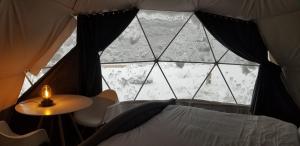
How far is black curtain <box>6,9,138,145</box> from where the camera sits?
4.41 metres

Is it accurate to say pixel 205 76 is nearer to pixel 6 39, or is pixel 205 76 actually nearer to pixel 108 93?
pixel 108 93

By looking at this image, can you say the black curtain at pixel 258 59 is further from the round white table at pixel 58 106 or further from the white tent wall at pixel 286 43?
the round white table at pixel 58 106

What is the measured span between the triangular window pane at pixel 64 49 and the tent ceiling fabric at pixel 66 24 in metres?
0.22

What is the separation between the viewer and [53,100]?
13.3ft

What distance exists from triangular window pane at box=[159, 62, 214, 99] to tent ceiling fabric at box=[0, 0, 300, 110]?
103cm

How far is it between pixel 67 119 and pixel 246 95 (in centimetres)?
286

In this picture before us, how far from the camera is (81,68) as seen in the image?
4.56 metres

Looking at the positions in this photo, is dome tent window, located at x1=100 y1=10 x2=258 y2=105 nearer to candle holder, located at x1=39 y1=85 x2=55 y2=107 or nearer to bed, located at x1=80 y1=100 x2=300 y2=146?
candle holder, located at x1=39 y1=85 x2=55 y2=107

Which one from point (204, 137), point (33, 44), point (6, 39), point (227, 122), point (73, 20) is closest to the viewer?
point (204, 137)

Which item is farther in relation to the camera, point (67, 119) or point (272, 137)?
point (67, 119)

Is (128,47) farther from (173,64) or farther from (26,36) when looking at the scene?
(26,36)

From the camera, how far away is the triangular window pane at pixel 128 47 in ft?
16.7

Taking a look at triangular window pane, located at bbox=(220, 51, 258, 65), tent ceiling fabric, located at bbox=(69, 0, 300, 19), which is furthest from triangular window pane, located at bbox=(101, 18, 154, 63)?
triangular window pane, located at bbox=(220, 51, 258, 65)

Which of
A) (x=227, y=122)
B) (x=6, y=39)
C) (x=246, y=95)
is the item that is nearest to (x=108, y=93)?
(x=6, y=39)
